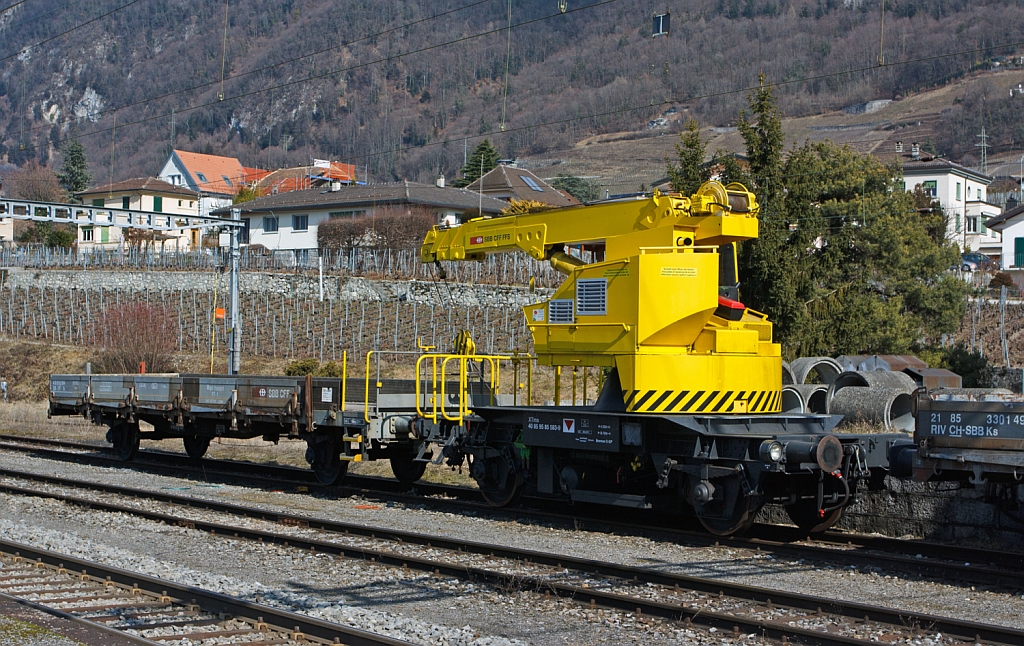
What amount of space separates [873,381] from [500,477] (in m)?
10.7

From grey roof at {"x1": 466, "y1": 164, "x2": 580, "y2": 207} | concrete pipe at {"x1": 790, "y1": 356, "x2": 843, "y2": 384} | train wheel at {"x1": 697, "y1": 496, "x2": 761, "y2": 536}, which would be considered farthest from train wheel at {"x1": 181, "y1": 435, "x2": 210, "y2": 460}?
grey roof at {"x1": 466, "y1": 164, "x2": 580, "y2": 207}

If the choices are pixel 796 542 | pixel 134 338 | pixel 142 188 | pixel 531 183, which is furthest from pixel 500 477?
pixel 142 188

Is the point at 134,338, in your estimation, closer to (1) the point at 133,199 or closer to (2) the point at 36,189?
(1) the point at 133,199

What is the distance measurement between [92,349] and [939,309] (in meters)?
36.9

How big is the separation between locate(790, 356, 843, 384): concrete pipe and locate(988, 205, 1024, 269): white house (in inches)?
2041

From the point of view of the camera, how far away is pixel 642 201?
13914mm

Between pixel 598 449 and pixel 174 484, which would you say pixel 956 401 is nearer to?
pixel 598 449

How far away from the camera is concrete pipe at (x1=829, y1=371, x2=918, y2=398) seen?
2222 centimetres

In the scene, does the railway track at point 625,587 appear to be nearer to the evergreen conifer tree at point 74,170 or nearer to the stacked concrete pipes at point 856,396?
the stacked concrete pipes at point 856,396

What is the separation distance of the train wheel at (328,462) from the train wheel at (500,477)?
364 cm

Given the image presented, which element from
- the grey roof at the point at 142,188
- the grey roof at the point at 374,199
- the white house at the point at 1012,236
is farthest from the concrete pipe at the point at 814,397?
the grey roof at the point at 142,188

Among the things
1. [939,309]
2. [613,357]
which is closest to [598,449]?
[613,357]

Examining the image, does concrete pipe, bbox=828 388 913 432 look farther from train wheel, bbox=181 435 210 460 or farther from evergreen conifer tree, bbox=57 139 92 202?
evergreen conifer tree, bbox=57 139 92 202

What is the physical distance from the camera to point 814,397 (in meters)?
22.4
